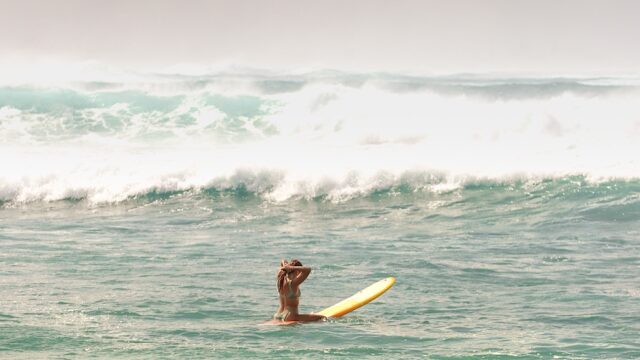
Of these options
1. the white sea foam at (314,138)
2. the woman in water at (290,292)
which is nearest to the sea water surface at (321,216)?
the white sea foam at (314,138)

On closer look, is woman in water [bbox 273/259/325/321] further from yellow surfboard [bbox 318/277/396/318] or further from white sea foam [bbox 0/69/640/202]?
white sea foam [bbox 0/69/640/202]

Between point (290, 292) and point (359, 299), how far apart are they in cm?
137

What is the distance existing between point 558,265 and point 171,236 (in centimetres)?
737

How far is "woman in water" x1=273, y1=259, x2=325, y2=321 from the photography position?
12.3m

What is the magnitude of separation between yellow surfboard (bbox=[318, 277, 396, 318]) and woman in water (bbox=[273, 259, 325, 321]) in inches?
19.7

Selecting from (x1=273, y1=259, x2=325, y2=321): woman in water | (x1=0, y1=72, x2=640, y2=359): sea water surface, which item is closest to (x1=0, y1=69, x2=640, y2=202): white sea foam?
(x1=0, y1=72, x2=640, y2=359): sea water surface

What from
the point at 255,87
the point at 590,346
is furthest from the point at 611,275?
the point at 255,87

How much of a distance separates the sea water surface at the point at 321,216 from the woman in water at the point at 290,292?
246 mm

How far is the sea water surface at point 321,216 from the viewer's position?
1209 cm

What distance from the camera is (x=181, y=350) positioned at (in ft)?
36.6

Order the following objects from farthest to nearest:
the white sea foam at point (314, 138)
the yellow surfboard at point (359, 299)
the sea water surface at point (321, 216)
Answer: the white sea foam at point (314, 138) → the yellow surfboard at point (359, 299) → the sea water surface at point (321, 216)

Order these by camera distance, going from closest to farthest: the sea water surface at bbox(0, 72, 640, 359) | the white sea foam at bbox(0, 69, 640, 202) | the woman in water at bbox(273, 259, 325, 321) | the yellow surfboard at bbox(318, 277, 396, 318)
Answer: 1. the sea water surface at bbox(0, 72, 640, 359)
2. the woman in water at bbox(273, 259, 325, 321)
3. the yellow surfboard at bbox(318, 277, 396, 318)
4. the white sea foam at bbox(0, 69, 640, 202)

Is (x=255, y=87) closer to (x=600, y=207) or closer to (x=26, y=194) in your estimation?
(x=26, y=194)

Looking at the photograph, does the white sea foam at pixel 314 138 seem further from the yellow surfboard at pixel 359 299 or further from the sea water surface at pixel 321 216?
the yellow surfboard at pixel 359 299
